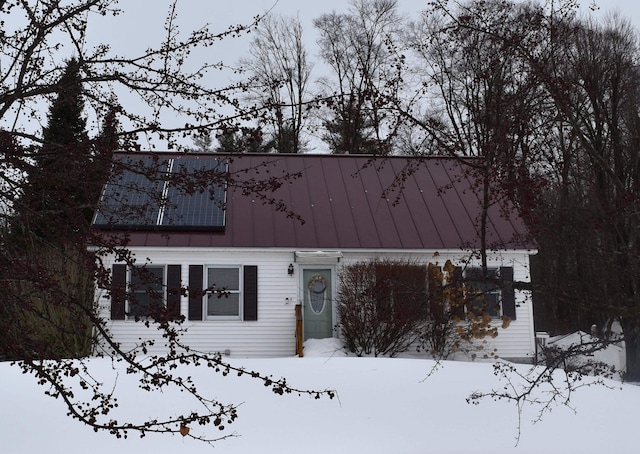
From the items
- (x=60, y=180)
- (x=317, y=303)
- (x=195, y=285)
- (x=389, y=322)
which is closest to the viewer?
(x=60, y=180)

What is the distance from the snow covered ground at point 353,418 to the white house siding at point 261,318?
4.84 m

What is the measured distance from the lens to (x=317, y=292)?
15.8 metres

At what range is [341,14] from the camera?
1244 inches

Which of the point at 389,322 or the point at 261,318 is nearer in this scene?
the point at 389,322

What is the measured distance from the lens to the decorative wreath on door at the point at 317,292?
15.8 metres

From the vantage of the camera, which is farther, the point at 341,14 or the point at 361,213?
the point at 341,14

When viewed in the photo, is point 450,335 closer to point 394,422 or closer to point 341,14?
point 394,422

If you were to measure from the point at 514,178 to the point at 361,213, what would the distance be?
37.5 ft

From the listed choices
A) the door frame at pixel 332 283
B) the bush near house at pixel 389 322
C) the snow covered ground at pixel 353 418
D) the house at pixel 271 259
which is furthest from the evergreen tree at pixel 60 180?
the door frame at pixel 332 283

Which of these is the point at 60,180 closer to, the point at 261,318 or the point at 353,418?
the point at 353,418

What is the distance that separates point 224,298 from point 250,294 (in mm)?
606

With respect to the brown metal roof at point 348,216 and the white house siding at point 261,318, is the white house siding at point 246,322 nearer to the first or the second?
the white house siding at point 261,318

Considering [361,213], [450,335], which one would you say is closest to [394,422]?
[450,335]

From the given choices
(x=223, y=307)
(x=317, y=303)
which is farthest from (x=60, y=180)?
(x=317, y=303)
